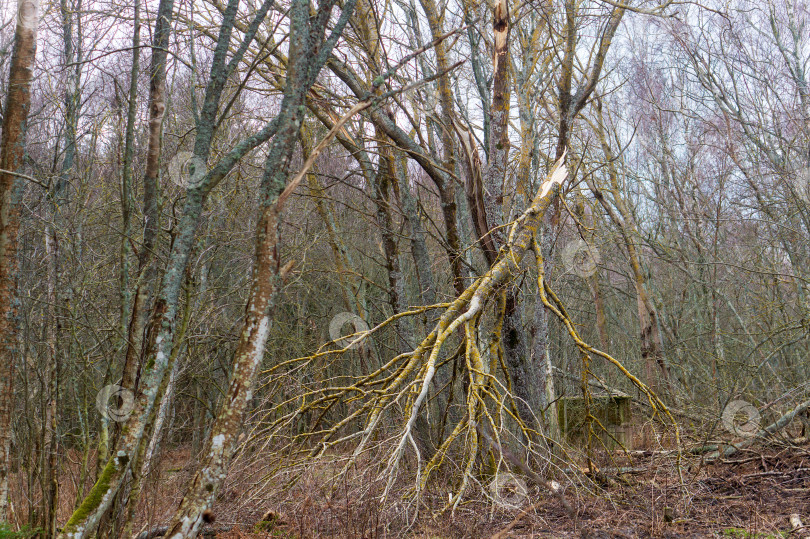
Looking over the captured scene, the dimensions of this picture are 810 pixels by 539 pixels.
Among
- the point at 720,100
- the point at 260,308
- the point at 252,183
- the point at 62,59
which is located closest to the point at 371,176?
the point at 252,183

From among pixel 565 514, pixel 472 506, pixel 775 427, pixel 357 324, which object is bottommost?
pixel 565 514

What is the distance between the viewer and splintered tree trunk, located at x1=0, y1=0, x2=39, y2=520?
3.83m

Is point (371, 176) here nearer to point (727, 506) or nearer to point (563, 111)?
point (563, 111)

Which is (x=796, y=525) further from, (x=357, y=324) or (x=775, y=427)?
(x=357, y=324)

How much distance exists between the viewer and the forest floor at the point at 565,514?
3.62 m

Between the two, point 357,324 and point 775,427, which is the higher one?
point 357,324

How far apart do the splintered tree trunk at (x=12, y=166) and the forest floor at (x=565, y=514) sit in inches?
66.4

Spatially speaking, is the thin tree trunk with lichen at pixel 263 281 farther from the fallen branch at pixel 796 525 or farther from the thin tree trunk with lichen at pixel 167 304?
the fallen branch at pixel 796 525

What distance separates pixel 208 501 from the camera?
270 centimetres

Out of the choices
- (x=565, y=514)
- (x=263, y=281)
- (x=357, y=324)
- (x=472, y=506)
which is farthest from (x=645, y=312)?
(x=263, y=281)

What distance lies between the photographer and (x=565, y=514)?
15.0ft

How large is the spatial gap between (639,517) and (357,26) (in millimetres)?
6001

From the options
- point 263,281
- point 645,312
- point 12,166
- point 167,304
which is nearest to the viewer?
point 263,281

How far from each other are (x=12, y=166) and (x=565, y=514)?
4541mm
